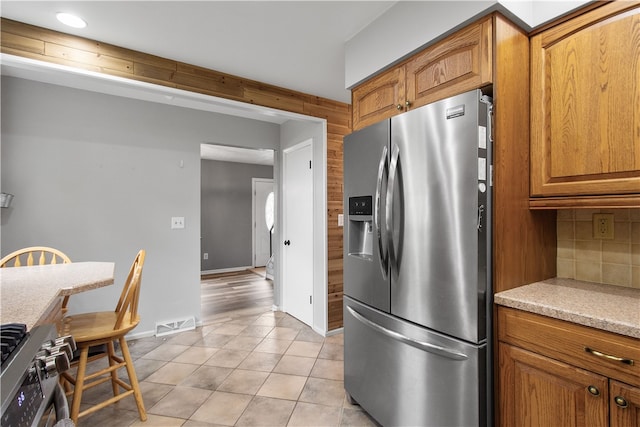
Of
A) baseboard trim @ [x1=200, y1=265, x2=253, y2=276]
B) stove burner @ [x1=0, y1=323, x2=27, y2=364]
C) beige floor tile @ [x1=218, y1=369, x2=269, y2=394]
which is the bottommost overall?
beige floor tile @ [x1=218, y1=369, x2=269, y2=394]

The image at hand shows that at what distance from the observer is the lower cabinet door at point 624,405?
0.96 m

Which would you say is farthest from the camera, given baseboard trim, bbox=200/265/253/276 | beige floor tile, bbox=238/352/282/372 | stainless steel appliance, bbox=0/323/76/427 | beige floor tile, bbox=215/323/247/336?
baseboard trim, bbox=200/265/253/276

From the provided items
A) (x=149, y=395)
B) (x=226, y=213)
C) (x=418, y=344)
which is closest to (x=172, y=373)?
(x=149, y=395)

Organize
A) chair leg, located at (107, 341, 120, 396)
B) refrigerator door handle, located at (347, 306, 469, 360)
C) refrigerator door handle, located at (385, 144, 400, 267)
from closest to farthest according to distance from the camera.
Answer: refrigerator door handle, located at (347, 306, 469, 360) → refrigerator door handle, located at (385, 144, 400, 267) → chair leg, located at (107, 341, 120, 396)

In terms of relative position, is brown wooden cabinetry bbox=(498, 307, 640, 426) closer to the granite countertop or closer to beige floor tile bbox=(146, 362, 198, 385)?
the granite countertop

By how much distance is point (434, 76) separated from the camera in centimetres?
152

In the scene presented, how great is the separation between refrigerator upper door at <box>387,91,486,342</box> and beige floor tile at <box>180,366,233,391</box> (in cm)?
155

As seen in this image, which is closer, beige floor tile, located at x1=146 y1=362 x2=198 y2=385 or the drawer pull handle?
the drawer pull handle

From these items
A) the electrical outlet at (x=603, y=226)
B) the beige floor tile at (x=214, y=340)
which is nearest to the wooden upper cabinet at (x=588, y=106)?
the electrical outlet at (x=603, y=226)

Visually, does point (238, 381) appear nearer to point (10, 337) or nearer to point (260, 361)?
point (260, 361)

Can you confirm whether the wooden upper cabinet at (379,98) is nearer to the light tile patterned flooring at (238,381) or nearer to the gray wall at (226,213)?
the light tile patterned flooring at (238,381)

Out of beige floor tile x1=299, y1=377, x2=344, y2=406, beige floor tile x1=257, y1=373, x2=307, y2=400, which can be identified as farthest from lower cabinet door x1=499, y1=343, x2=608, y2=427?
beige floor tile x1=257, y1=373, x2=307, y2=400

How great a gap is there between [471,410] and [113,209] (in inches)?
130

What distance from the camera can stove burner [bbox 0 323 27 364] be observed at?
643mm
